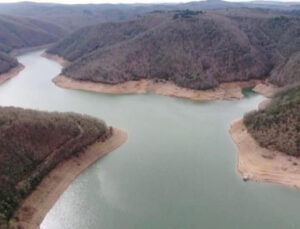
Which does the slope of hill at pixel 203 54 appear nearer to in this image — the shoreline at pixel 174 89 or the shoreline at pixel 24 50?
the shoreline at pixel 174 89

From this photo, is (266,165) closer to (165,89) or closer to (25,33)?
(165,89)

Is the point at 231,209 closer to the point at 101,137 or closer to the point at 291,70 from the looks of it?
the point at 101,137

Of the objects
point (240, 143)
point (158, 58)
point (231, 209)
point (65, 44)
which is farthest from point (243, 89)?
point (65, 44)

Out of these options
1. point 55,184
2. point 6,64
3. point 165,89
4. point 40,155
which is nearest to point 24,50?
point 6,64

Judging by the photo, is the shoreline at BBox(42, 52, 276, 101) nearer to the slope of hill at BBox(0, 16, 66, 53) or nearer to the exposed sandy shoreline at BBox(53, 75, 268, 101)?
the exposed sandy shoreline at BBox(53, 75, 268, 101)

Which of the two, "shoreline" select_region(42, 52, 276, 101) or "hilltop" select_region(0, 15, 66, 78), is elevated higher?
"shoreline" select_region(42, 52, 276, 101)

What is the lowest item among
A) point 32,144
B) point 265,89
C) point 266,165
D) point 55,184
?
point 265,89

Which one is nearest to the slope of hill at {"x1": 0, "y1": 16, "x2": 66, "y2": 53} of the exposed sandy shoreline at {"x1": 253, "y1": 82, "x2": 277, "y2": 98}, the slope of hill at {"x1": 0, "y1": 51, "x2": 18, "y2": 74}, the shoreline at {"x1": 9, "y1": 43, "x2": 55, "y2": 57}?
the shoreline at {"x1": 9, "y1": 43, "x2": 55, "y2": 57}
